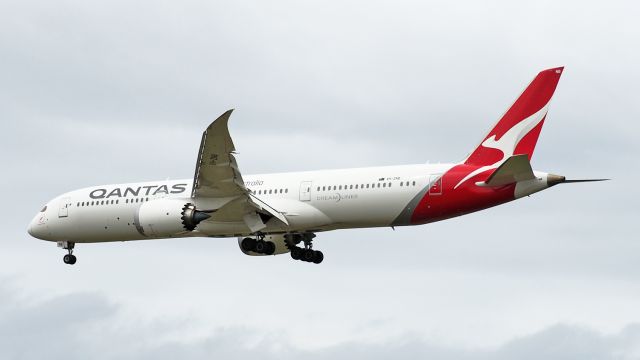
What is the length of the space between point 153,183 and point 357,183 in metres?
8.70

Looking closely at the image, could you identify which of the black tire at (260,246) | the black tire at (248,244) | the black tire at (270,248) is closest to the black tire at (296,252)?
the black tire at (270,248)

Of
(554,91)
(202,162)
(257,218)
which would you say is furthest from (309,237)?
(554,91)

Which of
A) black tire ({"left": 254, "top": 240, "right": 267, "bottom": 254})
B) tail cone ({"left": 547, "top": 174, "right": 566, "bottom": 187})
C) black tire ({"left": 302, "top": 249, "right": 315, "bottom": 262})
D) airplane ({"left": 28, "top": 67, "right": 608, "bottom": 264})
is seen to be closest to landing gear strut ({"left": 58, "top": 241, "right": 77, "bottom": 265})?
airplane ({"left": 28, "top": 67, "right": 608, "bottom": 264})

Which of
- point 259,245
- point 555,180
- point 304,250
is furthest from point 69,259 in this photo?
point 555,180

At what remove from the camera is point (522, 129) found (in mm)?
44188

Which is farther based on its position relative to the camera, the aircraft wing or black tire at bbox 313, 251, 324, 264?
black tire at bbox 313, 251, 324, 264

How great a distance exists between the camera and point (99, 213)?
163ft

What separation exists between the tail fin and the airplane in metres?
0.03

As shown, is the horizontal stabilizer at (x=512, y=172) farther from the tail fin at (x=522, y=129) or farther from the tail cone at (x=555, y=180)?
the tail fin at (x=522, y=129)

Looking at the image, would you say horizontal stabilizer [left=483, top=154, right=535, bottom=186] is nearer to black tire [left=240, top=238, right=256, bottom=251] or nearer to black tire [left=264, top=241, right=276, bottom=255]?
black tire [left=264, top=241, right=276, bottom=255]

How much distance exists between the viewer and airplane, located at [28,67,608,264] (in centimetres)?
4319

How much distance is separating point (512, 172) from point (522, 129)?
9.35 ft

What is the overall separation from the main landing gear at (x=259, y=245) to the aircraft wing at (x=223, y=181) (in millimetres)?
2105

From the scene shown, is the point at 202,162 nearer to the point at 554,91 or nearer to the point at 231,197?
the point at 231,197
